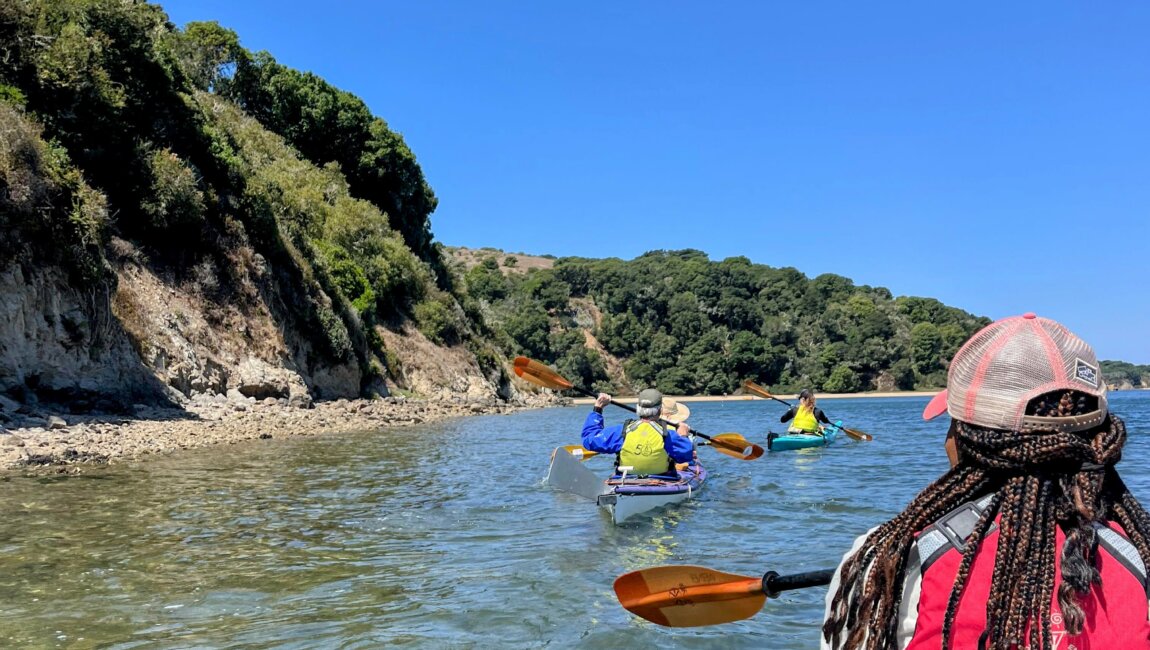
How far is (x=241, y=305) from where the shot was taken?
22438 mm

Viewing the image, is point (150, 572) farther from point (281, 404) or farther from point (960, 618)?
point (281, 404)

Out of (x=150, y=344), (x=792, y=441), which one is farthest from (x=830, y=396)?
(x=150, y=344)

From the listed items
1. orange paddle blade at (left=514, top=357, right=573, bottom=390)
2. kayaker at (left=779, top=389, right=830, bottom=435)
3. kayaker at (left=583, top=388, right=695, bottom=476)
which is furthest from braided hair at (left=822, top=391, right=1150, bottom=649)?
kayaker at (left=779, top=389, right=830, bottom=435)

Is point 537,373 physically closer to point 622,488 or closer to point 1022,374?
point 622,488

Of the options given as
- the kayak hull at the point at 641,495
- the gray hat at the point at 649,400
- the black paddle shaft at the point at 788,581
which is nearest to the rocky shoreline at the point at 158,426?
the kayak hull at the point at 641,495

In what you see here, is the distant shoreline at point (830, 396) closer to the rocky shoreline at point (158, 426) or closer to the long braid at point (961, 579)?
the rocky shoreline at point (158, 426)

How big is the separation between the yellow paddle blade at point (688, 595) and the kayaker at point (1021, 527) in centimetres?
116

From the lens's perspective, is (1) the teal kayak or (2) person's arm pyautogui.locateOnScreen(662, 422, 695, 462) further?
(1) the teal kayak

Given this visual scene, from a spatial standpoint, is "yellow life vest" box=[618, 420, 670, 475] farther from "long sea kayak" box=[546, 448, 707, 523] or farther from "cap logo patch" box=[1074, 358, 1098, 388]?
"cap logo patch" box=[1074, 358, 1098, 388]

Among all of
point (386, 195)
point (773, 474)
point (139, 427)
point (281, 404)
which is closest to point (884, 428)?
point (773, 474)

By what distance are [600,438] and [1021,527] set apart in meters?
8.48

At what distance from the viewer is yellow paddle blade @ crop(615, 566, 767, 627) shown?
10.0 feet

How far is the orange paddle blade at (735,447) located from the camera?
12727 millimetres

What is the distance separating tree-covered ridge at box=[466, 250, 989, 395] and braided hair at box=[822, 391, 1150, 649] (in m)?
68.1
